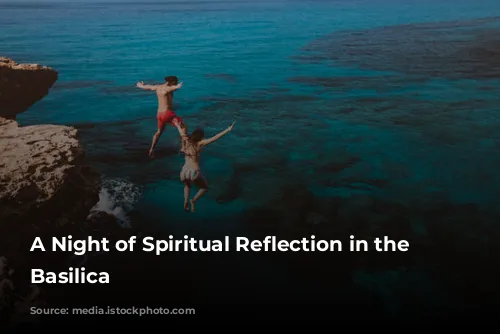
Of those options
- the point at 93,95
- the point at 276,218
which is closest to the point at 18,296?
the point at 276,218

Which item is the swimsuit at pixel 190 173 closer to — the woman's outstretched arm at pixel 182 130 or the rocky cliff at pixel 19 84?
the woman's outstretched arm at pixel 182 130

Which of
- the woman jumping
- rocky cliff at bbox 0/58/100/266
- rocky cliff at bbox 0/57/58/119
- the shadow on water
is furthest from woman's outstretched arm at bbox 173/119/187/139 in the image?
the shadow on water

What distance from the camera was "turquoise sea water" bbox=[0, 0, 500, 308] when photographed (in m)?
10.5

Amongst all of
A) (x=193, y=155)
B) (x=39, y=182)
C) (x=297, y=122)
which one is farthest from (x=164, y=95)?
(x=297, y=122)

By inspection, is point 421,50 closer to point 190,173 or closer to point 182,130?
point 182,130

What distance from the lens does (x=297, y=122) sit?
1614 cm

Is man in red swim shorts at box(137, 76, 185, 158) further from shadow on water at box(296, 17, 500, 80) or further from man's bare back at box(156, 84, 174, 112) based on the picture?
shadow on water at box(296, 17, 500, 80)

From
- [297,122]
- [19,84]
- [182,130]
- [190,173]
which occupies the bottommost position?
[297,122]

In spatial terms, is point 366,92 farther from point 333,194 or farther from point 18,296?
point 18,296

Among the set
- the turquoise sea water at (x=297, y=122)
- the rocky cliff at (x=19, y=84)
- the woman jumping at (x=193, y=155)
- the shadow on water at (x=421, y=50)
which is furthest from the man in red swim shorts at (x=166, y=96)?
the shadow on water at (x=421, y=50)

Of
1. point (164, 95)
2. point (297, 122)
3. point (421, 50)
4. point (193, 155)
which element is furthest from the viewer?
point (421, 50)

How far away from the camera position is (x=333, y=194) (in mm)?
10406

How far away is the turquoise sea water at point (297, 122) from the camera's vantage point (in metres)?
10.5

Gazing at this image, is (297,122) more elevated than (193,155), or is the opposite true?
(193,155)
